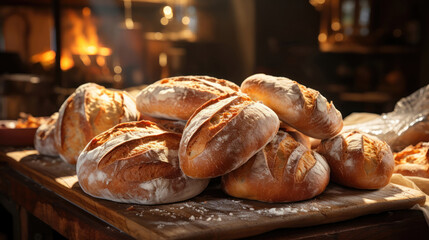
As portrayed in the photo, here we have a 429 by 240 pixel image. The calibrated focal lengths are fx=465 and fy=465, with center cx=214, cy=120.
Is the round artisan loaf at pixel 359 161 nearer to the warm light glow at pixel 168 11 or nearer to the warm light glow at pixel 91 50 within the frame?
the warm light glow at pixel 168 11

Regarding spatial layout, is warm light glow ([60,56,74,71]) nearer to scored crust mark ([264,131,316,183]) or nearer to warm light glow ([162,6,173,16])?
warm light glow ([162,6,173,16])

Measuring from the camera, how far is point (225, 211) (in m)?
1.27

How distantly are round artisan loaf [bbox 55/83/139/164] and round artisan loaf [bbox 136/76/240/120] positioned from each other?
163 mm

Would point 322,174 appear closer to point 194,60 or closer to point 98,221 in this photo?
point 98,221

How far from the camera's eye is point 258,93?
4.96 ft

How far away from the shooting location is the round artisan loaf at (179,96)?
154 cm

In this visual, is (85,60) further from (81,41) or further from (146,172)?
(146,172)

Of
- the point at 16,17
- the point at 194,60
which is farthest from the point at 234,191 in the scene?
the point at 16,17

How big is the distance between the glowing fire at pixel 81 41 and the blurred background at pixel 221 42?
0.01 m

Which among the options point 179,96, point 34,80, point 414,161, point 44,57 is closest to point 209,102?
point 179,96

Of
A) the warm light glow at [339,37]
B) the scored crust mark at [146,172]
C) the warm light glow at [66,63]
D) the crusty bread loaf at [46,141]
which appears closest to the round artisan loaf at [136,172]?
the scored crust mark at [146,172]

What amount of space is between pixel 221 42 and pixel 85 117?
13.9ft

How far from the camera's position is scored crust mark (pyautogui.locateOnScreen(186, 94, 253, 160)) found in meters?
1.30

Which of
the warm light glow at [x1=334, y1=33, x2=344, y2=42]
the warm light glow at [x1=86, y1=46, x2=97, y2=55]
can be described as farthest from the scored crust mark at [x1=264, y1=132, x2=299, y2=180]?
the warm light glow at [x1=334, y1=33, x2=344, y2=42]
